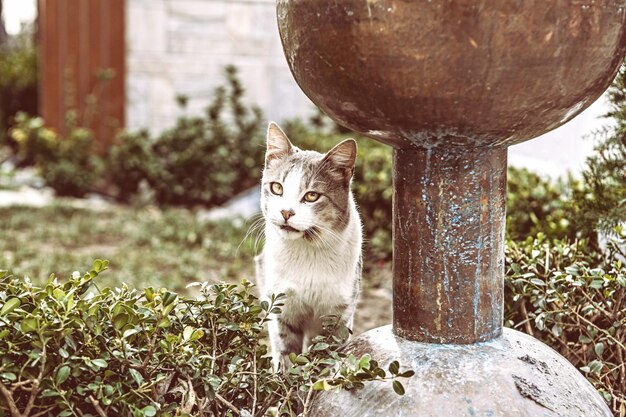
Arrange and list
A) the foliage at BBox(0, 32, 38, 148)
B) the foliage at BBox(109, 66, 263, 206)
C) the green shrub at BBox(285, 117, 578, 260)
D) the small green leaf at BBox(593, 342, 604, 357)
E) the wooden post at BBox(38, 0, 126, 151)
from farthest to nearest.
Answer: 1. the foliage at BBox(0, 32, 38, 148)
2. the wooden post at BBox(38, 0, 126, 151)
3. the foliage at BBox(109, 66, 263, 206)
4. the green shrub at BBox(285, 117, 578, 260)
5. the small green leaf at BBox(593, 342, 604, 357)

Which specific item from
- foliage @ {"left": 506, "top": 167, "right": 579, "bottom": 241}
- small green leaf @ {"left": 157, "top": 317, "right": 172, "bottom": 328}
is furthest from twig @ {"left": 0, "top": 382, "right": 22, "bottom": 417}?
foliage @ {"left": 506, "top": 167, "right": 579, "bottom": 241}

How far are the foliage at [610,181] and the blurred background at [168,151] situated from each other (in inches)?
40.0

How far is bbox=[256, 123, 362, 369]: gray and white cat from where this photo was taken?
104 inches

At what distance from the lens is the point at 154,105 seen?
866 cm

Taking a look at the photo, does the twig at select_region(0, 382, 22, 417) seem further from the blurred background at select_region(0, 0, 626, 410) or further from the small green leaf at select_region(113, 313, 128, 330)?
the blurred background at select_region(0, 0, 626, 410)

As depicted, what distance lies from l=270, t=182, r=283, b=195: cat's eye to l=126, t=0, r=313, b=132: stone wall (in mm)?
5992

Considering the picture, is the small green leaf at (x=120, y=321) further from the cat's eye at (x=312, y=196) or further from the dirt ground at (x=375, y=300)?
the dirt ground at (x=375, y=300)

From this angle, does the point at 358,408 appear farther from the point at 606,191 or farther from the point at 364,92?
the point at 606,191

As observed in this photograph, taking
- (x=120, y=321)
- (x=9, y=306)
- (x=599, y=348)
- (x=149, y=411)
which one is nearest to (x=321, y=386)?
(x=149, y=411)

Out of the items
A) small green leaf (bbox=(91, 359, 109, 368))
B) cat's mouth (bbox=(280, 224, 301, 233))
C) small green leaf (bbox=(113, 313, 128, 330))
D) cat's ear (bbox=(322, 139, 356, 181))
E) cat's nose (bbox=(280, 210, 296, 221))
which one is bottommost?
small green leaf (bbox=(91, 359, 109, 368))

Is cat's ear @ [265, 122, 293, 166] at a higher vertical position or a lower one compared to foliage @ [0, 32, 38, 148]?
higher

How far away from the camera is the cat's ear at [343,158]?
260 centimetres

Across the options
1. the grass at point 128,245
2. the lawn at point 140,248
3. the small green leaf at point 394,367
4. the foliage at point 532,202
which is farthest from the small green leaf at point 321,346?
the grass at point 128,245

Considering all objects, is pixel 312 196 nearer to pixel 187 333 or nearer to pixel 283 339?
pixel 283 339
